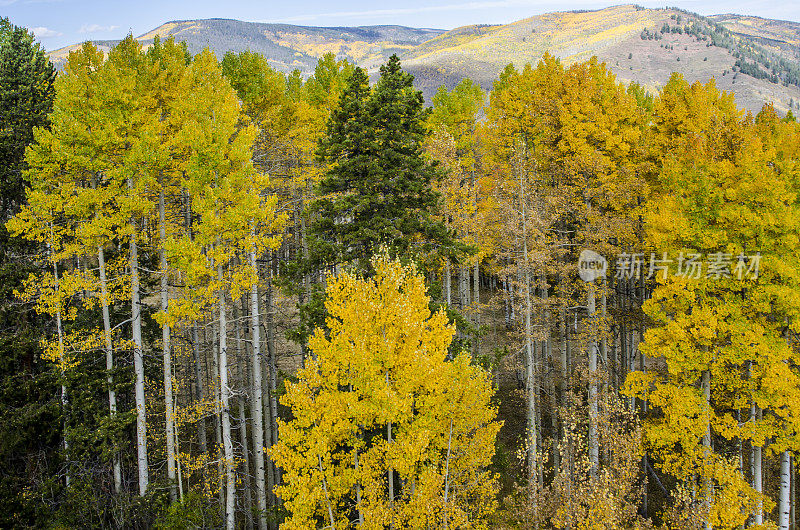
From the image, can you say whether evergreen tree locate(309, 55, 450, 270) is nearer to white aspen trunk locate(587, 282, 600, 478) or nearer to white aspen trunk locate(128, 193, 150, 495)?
white aspen trunk locate(128, 193, 150, 495)

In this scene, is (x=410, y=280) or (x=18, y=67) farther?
(x=18, y=67)

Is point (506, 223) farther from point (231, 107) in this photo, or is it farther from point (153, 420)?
point (153, 420)

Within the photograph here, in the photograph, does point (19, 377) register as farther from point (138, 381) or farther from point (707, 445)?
point (707, 445)

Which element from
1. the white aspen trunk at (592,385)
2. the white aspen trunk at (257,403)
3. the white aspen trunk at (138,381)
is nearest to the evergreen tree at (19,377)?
the white aspen trunk at (138,381)

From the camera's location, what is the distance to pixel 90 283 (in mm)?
13562

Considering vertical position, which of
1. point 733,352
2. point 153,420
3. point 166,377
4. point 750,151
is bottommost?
point 153,420

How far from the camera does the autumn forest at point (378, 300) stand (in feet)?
38.3

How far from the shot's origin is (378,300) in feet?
38.7

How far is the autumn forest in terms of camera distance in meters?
11.7

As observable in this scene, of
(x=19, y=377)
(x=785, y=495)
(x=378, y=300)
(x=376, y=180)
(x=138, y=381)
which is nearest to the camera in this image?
(x=378, y=300)

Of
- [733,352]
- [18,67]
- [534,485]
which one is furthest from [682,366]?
[18,67]

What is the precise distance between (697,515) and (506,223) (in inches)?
386

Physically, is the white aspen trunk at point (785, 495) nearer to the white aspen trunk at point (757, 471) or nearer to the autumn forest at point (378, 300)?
the autumn forest at point (378, 300)

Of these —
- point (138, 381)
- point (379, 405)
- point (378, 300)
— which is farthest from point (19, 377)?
point (378, 300)
